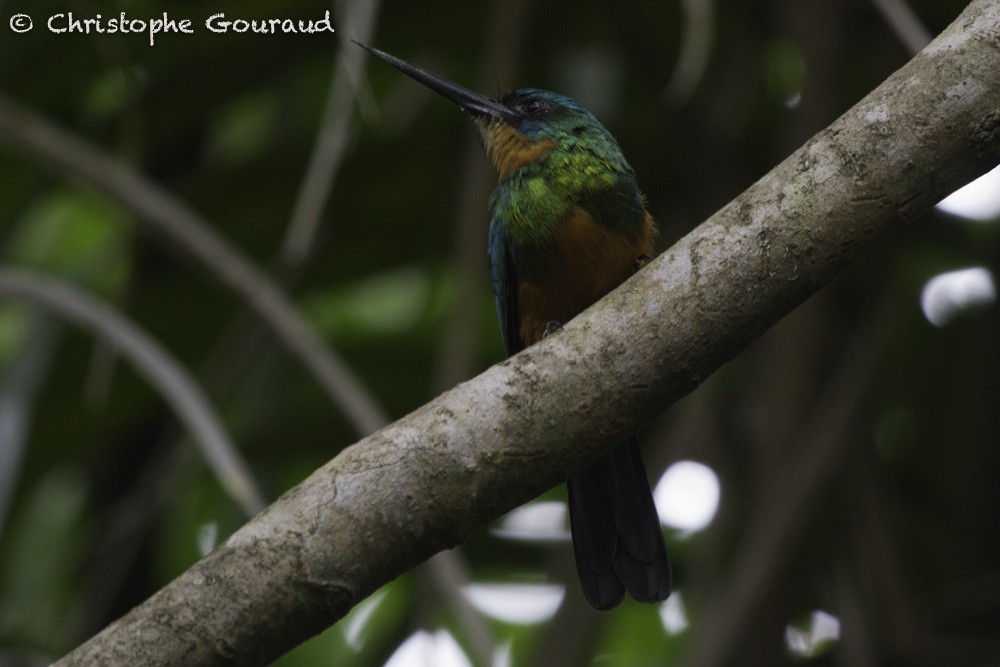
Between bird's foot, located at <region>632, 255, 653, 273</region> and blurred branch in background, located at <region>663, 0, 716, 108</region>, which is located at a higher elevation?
blurred branch in background, located at <region>663, 0, 716, 108</region>

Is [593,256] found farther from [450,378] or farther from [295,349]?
[295,349]

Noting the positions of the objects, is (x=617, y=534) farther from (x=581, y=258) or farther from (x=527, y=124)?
(x=527, y=124)

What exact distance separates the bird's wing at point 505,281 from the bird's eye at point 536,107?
324 mm

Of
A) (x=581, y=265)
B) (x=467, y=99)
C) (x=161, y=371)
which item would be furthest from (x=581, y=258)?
(x=161, y=371)

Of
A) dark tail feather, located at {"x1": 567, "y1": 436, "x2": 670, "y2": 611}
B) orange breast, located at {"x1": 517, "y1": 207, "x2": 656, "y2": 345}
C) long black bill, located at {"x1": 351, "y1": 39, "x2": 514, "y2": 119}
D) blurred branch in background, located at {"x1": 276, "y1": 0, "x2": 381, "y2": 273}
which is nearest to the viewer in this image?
blurred branch in background, located at {"x1": 276, "y1": 0, "x2": 381, "y2": 273}

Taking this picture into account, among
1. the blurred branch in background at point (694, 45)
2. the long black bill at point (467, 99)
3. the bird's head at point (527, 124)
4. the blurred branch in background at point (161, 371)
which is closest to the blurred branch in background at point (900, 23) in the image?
the blurred branch in background at point (694, 45)

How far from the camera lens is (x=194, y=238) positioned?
95.0 inches

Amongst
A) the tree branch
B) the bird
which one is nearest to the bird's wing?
the bird

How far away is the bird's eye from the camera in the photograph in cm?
296

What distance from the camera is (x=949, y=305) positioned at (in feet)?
10.8

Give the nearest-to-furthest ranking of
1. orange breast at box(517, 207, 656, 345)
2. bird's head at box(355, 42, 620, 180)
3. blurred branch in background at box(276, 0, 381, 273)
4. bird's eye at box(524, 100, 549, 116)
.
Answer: blurred branch in background at box(276, 0, 381, 273) → orange breast at box(517, 207, 656, 345) → bird's head at box(355, 42, 620, 180) → bird's eye at box(524, 100, 549, 116)

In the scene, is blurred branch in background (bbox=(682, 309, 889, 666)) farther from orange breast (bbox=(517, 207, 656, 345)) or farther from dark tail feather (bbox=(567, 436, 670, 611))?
orange breast (bbox=(517, 207, 656, 345))

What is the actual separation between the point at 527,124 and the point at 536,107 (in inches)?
3.8

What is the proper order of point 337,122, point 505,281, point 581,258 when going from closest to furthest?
point 337,122 < point 581,258 < point 505,281
